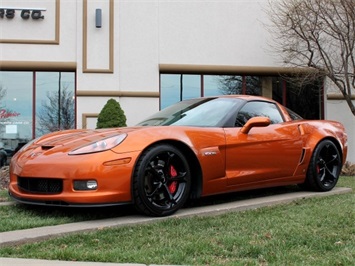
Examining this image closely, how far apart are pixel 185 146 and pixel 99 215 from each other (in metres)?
1.15

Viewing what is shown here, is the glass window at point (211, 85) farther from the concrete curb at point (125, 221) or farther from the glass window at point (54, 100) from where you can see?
the concrete curb at point (125, 221)

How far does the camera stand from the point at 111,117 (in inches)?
379

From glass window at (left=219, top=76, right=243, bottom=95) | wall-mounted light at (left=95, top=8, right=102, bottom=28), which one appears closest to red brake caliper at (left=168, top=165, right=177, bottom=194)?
wall-mounted light at (left=95, top=8, right=102, bottom=28)

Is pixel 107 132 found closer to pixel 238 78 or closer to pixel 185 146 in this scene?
pixel 185 146

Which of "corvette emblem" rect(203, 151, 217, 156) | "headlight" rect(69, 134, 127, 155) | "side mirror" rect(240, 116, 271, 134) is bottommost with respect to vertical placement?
"corvette emblem" rect(203, 151, 217, 156)

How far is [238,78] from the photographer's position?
11977 millimetres

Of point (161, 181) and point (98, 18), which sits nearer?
point (161, 181)

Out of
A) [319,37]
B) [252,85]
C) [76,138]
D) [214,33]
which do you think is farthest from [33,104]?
[319,37]

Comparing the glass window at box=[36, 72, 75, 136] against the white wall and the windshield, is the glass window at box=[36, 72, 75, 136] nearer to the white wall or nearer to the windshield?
the white wall

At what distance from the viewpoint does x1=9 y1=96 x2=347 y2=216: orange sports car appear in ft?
12.6

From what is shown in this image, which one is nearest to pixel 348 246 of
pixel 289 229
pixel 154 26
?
pixel 289 229

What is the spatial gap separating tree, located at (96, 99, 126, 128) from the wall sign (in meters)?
3.23

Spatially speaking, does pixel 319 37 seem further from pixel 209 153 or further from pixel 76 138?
pixel 76 138

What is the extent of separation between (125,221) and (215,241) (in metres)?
0.99
